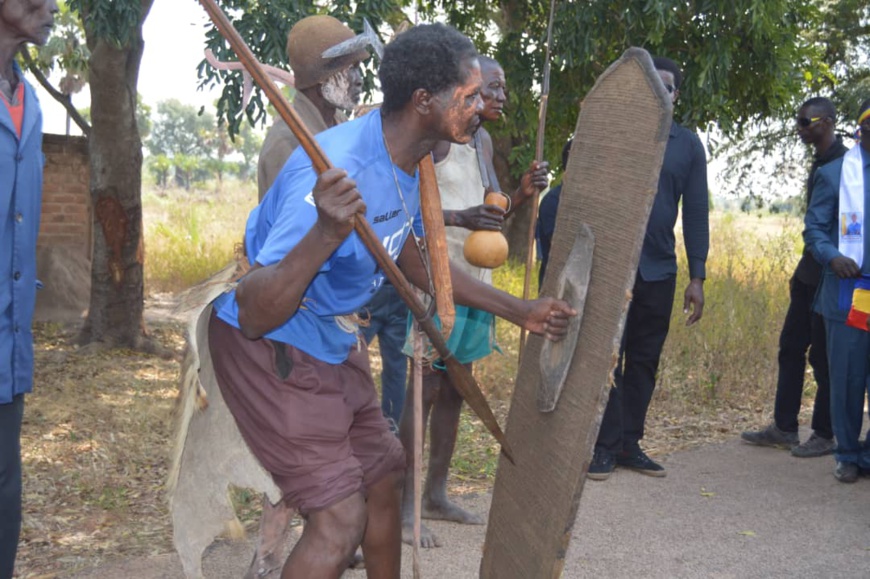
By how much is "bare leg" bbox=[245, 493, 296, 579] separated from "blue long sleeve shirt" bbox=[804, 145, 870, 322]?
3360 mm

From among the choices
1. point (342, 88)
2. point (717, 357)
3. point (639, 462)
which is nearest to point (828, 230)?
point (639, 462)

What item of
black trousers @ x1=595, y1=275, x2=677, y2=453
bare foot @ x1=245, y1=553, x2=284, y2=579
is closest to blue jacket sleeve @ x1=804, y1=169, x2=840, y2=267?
black trousers @ x1=595, y1=275, x2=677, y2=453

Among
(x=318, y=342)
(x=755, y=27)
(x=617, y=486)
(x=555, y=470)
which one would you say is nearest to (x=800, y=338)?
(x=617, y=486)

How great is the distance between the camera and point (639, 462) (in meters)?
5.70

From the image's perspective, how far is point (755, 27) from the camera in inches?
325

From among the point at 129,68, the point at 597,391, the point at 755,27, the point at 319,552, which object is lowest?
the point at 319,552

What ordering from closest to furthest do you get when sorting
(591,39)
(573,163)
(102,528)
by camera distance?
(573,163)
(102,528)
(591,39)

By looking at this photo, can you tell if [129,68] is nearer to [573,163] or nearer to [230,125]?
[230,125]

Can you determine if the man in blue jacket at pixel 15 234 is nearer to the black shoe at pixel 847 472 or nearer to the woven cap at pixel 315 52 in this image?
the woven cap at pixel 315 52

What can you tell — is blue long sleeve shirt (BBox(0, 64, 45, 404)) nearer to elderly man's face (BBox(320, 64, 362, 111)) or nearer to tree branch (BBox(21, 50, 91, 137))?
elderly man's face (BBox(320, 64, 362, 111))

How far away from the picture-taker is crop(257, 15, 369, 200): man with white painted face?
3.73 m

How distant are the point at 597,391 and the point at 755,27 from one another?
6.41 metres

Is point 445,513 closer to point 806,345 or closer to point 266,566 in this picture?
point 266,566

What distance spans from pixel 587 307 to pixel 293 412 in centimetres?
90
